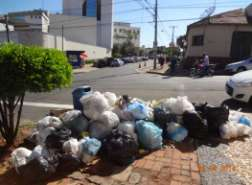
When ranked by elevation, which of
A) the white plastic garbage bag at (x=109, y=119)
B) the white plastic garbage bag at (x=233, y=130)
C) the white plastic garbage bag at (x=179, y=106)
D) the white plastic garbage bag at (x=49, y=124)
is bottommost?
the white plastic garbage bag at (x=233, y=130)

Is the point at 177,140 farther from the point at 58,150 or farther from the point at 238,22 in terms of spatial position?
the point at 238,22

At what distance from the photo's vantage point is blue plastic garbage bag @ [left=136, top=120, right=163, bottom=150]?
3910 mm

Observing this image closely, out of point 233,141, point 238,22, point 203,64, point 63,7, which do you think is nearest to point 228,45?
point 238,22

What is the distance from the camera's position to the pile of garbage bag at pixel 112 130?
124 inches

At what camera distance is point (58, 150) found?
3.35m

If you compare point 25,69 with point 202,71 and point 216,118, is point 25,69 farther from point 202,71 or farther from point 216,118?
point 202,71

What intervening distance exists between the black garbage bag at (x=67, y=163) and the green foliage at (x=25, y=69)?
3.79 feet

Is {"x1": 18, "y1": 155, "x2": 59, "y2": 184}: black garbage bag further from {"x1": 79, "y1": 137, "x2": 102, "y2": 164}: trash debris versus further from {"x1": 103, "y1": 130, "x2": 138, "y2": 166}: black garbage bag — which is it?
{"x1": 103, "y1": 130, "x2": 138, "y2": 166}: black garbage bag

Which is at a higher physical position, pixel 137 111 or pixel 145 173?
pixel 137 111

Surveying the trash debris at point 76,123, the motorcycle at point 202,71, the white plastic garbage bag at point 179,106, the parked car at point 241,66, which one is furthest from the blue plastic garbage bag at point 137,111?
the parked car at point 241,66

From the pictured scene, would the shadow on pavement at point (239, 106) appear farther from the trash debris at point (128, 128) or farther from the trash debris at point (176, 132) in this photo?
the trash debris at point (128, 128)

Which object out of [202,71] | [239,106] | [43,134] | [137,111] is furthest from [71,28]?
[43,134]

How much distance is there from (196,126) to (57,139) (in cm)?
249

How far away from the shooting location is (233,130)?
4.52 m
